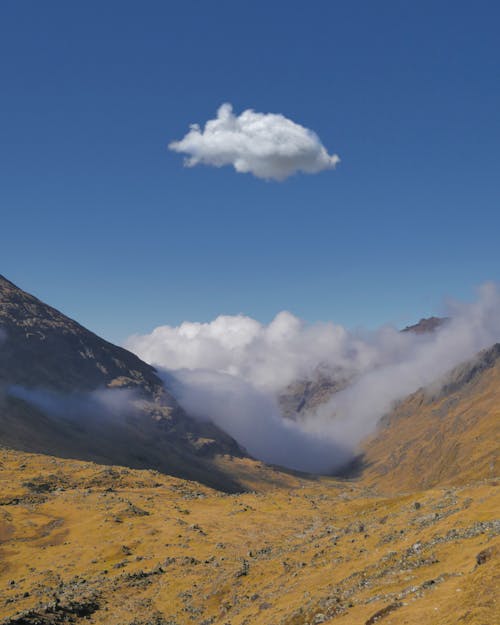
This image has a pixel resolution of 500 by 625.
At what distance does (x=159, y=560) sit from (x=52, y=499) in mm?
73785

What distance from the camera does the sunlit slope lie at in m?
42.5

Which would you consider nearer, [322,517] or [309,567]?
[309,567]

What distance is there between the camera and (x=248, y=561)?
7906 centimetres

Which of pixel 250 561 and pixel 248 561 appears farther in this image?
pixel 248 561

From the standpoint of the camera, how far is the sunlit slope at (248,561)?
1673 inches

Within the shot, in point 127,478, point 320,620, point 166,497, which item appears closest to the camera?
point 320,620

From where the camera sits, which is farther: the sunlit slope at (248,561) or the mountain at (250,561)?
the sunlit slope at (248,561)

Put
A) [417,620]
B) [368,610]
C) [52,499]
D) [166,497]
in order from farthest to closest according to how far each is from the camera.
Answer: [166,497] < [52,499] < [368,610] < [417,620]

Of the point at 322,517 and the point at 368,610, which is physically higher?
the point at 368,610

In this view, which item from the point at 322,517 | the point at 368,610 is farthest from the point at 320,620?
the point at 322,517

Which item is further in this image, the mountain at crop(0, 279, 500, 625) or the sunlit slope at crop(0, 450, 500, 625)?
the sunlit slope at crop(0, 450, 500, 625)

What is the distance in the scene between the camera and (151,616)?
6316 cm

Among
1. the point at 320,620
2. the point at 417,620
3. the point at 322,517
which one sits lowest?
A: the point at 322,517

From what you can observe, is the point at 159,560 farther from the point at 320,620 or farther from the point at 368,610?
the point at 368,610
